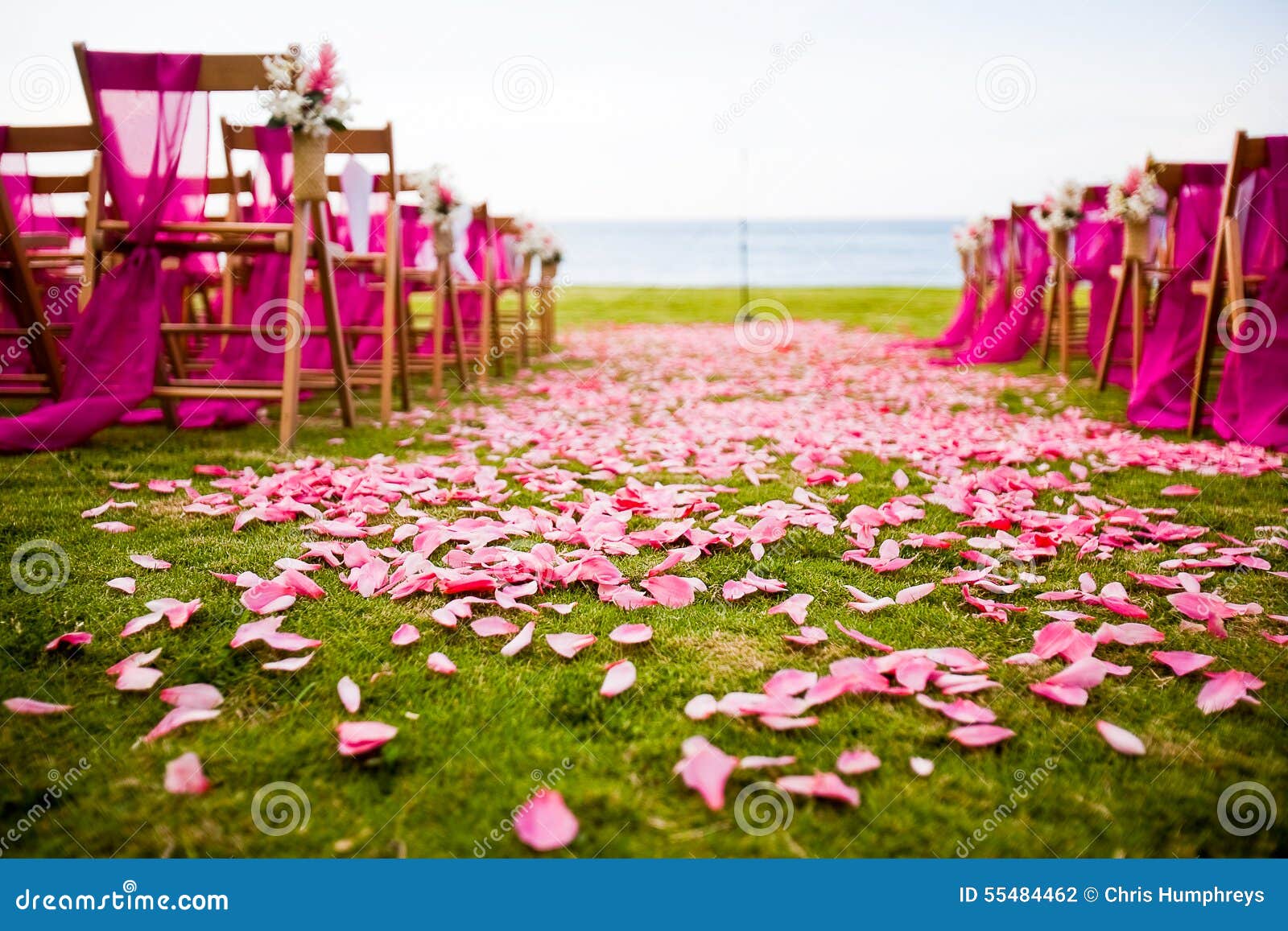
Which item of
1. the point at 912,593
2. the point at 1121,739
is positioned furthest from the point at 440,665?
the point at 1121,739

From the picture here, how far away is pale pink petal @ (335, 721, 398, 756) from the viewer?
1308 millimetres

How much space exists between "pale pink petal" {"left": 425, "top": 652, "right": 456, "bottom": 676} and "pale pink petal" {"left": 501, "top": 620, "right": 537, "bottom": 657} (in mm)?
112

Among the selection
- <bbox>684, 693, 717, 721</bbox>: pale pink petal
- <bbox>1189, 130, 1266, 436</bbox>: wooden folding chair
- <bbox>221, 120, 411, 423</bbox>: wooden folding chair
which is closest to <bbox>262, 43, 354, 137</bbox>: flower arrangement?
<bbox>221, 120, 411, 423</bbox>: wooden folding chair

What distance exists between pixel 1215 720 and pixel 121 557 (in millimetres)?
2558

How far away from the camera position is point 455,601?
1.86 metres

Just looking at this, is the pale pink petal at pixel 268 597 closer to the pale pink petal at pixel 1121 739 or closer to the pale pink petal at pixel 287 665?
the pale pink petal at pixel 287 665

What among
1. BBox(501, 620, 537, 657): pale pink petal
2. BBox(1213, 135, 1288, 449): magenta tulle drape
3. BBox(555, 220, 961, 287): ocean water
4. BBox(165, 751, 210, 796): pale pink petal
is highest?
BBox(555, 220, 961, 287): ocean water

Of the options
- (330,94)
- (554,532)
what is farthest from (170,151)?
(554,532)

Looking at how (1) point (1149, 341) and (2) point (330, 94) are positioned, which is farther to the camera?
(1) point (1149, 341)

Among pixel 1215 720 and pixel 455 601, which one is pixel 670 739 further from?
Result: pixel 1215 720

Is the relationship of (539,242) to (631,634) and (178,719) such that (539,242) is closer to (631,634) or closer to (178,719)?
(631,634)

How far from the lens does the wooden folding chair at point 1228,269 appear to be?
3.60m

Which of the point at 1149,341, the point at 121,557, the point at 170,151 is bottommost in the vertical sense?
the point at 121,557

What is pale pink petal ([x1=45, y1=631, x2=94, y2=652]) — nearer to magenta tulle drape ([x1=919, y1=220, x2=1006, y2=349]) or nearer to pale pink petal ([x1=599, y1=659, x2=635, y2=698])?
pale pink petal ([x1=599, y1=659, x2=635, y2=698])
